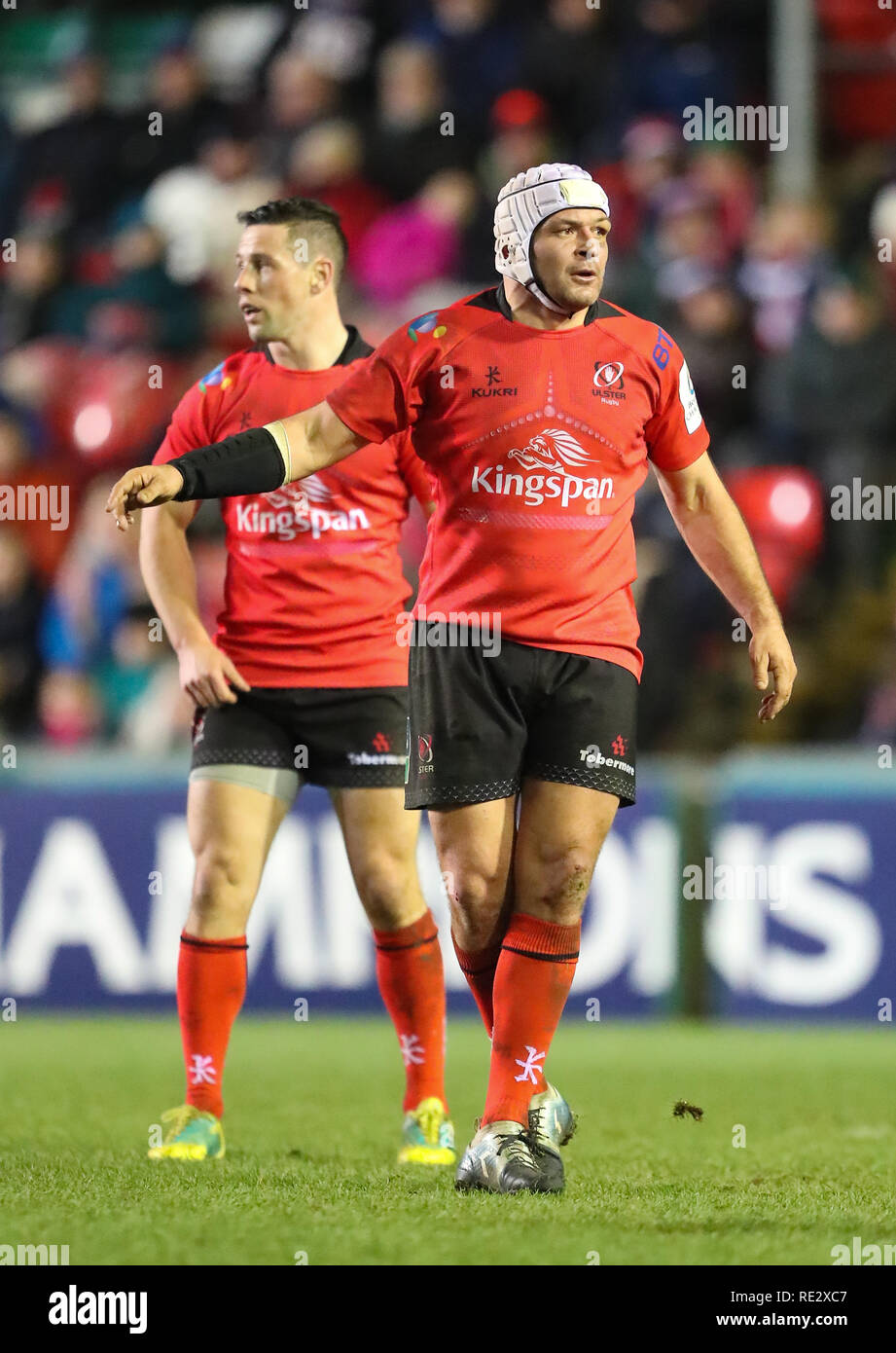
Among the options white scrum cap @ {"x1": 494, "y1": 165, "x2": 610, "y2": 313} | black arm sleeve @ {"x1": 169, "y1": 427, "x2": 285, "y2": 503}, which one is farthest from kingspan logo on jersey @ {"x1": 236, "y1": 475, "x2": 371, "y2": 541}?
white scrum cap @ {"x1": 494, "y1": 165, "x2": 610, "y2": 313}

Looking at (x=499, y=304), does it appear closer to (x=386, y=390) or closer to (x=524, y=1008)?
(x=386, y=390)

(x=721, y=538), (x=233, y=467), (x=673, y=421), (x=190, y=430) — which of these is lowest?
(x=721, y=538)

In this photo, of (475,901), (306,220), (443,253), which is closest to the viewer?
Answer: (475,901)

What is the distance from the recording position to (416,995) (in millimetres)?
5852

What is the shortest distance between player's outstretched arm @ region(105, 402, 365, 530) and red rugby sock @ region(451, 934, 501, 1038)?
3.92ft

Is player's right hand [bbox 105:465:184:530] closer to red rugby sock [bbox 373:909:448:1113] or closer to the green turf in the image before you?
the green turf

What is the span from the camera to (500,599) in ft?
16.4

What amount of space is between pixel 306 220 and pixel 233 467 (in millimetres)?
1415

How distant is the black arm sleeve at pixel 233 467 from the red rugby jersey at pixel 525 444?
22cm

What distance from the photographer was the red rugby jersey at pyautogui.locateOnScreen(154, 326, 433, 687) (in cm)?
580

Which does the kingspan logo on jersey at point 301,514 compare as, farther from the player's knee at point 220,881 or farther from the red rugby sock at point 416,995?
the red rugby sock at point 416,995

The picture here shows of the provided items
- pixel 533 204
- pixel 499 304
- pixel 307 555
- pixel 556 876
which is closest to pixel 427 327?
pixel 499 304

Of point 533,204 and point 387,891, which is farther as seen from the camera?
point 387,891
